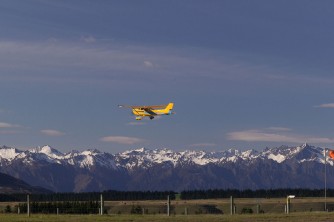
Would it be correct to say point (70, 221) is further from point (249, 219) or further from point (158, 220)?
point (249, 219)

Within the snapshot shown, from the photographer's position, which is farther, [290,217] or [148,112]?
[148,112]

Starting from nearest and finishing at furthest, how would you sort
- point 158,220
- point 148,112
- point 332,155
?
point 158,220 → point 332,155 → point 148,112

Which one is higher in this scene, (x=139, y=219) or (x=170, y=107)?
(x=170, y=107)

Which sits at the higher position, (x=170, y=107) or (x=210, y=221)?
(x=170, y=107)

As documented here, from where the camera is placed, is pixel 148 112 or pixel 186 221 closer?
pixel 186 221

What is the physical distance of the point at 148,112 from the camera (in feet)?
353

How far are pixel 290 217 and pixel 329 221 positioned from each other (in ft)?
15.8

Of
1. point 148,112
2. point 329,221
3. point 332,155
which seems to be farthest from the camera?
point 148,112

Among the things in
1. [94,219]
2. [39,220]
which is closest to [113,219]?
[94,219]

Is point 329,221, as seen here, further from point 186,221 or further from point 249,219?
point 186,221

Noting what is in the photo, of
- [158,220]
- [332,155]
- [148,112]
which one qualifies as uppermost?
[148,112]

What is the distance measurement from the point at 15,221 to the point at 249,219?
16190 millimetres

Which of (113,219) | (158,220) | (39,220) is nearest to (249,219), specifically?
(158,220)

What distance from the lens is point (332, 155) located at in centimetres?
6050
